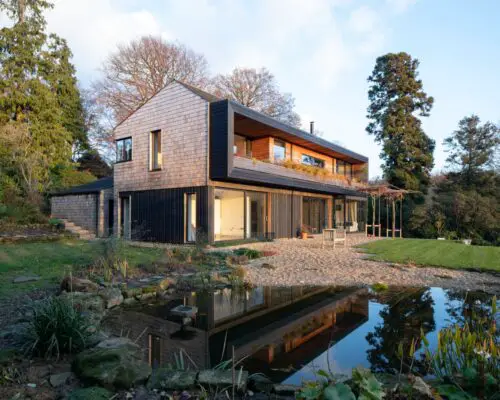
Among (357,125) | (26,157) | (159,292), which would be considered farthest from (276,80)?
(159,292)

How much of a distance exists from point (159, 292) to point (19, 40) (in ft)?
75.9

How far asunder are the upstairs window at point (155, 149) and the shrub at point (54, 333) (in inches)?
471

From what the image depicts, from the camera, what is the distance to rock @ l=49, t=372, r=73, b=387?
265 centimetres

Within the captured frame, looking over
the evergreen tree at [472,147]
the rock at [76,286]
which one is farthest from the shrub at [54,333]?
the evergreen tree at [472,147]

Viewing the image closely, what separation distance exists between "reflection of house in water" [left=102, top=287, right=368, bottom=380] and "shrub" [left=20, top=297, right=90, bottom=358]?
2.43ft

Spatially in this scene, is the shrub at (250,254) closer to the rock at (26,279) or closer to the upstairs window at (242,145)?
the rock at (26,279)

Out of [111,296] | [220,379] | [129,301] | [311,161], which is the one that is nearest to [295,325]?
[220,379]

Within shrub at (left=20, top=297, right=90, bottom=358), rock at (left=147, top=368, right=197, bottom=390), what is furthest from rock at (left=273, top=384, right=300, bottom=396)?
shrub at (left=20, top=297, right=90, bottom=358)

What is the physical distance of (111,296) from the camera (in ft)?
17.6

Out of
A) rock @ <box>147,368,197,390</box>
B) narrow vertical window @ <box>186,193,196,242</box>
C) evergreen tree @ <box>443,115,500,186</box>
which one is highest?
evergreen tree @ <box>443,115,500,186</box>

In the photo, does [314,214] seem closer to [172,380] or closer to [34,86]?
[172,380]

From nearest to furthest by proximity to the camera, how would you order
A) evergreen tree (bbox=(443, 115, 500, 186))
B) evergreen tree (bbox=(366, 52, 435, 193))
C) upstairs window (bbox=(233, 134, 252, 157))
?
upstairs window (bbox=(233, 134, 252, 157)), evergreen tree (bbox=(443, 115, 500, 186)), evergreen tree (bbox=(366, 52, 435, 193))

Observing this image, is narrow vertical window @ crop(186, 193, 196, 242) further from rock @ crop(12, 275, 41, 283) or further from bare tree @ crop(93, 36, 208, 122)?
bare tree @ crop(93, 36, 208, 122)

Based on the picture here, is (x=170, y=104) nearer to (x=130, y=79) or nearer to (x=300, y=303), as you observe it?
(x=300, y=303)
